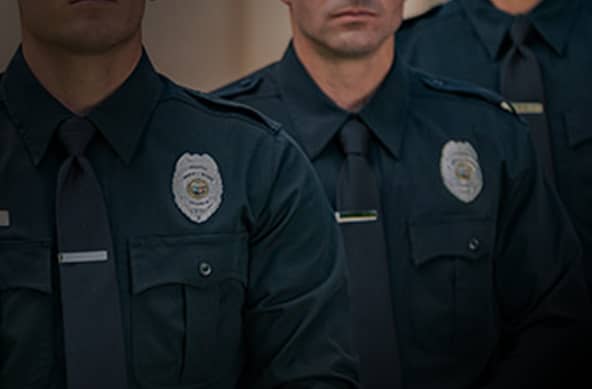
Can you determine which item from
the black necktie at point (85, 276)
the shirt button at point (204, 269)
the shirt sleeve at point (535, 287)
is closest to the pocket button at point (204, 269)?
the shirt button at point (204, 269)

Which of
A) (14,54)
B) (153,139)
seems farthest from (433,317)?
(14,54)

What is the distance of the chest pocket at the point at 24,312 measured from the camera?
4.94 ft

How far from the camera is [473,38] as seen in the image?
2.57m

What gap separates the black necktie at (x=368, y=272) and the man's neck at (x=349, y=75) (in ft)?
0.38

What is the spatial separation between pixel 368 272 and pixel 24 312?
617 mm

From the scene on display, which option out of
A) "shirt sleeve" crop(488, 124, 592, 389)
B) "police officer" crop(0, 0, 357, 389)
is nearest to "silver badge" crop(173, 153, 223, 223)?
"police officer" crop(0, 0, 357, 389)

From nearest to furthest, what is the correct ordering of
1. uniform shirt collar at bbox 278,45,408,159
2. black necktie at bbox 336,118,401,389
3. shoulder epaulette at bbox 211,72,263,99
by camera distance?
black necktie at bbox 336,118,401,389 < uniform shirt collar at bbox 278,45,408,159 < shoulder epaulette at bbox 211,72,263,99

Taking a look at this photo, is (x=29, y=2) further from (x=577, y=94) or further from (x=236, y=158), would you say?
(x=577, y=94)

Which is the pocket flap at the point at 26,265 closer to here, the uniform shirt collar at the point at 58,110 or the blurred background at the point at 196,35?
the uniform shirt collar at the point at 58,110

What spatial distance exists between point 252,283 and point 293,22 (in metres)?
0.63

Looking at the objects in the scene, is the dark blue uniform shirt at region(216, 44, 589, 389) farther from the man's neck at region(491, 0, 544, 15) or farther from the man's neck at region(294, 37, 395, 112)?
the man's neck at region(491, 0, 544, 15)

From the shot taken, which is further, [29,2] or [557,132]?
[557,132]

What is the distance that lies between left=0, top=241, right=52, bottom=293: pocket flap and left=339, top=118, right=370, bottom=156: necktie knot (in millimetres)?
638

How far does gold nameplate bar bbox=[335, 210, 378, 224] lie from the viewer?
6.50ft
